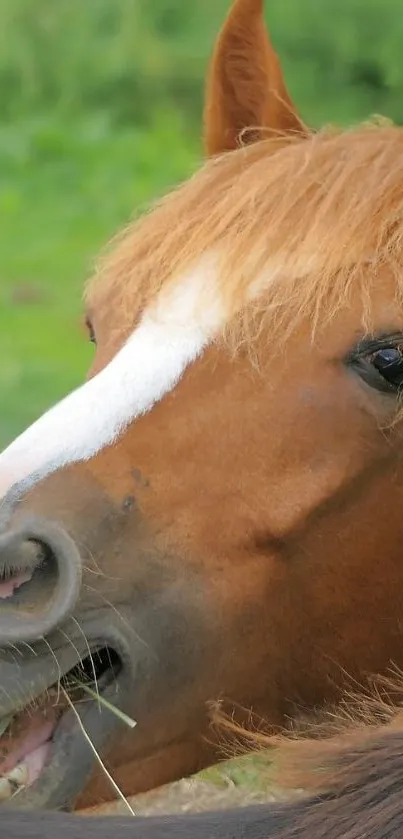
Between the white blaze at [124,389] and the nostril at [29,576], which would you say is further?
the white blaze at [124,389]

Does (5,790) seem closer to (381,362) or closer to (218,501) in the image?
(218,501)

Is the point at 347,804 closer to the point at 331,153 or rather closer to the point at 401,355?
the point at 401,355

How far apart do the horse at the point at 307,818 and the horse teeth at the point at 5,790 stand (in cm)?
39

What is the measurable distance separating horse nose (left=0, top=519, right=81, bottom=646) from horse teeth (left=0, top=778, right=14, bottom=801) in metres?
0.19

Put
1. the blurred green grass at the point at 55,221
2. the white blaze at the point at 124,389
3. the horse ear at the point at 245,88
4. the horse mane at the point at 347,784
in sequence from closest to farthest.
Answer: the horse mane at the point at 347,784
the white blaze at the point at 124,389
the horse ear at the point at 245,88
the blurred green grass at the point at 55,221

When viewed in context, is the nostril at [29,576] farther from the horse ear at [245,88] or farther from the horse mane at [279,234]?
the horse ear at [245,88]

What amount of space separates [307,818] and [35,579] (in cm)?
51

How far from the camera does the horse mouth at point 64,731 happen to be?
1357 mm

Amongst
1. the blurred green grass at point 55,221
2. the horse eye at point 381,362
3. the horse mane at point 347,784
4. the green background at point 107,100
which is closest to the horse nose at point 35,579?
the horse mane at point 347,784

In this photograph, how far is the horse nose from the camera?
4.19ft

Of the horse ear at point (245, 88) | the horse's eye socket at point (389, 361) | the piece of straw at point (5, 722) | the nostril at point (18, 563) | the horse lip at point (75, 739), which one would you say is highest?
the horse ear at point (245, 88)

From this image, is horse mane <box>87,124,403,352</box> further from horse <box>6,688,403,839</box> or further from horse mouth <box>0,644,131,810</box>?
horse <box>6,688,403,839</box>

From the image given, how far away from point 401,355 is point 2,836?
813mm

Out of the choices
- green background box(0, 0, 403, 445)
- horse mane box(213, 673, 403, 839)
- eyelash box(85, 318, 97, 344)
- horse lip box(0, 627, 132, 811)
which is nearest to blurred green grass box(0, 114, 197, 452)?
green background box(0, 0, 403, 445)
